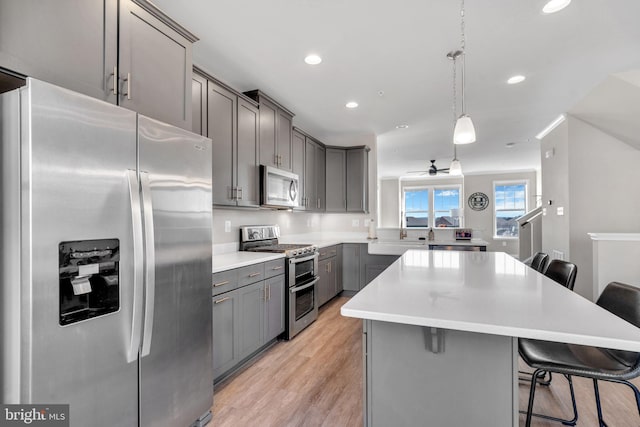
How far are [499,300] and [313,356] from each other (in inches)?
73.0

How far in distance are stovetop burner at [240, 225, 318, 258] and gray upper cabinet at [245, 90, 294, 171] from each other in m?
0.75

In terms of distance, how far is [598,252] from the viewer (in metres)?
3.69

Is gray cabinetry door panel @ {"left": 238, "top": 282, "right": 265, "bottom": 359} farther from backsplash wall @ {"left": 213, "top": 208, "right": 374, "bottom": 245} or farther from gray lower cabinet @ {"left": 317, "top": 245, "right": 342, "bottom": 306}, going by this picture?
gray lower cabinet @ {"left": 317, "top": 245, "right": 342, "bottom": 306}

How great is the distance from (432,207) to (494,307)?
29.9ft

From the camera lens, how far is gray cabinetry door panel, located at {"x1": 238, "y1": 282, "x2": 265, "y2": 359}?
2.38m

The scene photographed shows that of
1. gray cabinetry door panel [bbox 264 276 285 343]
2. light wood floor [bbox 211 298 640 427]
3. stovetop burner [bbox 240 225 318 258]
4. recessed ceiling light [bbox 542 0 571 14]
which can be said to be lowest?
light wood floor [bbox 211 298 640 427]

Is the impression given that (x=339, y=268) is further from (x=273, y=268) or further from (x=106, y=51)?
(x=106, y=51)

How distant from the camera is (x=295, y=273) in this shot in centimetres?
312

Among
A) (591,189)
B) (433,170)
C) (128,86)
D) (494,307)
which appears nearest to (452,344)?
(494,307)

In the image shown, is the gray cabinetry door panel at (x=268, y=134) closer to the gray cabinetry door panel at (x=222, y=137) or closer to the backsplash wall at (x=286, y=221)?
the gray cabinetry door panel at (x=222, y=137)

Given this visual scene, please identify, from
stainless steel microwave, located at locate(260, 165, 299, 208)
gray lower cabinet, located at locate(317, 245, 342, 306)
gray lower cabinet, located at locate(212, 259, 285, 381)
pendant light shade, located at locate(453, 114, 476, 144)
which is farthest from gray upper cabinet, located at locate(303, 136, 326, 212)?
pendant light shade, located at locate(453, 114, 476, 144)

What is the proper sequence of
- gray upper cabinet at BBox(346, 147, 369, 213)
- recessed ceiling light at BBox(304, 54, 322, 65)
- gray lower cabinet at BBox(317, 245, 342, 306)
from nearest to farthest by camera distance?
recessed ceiling light at BBox(304, 54, 322, 65) → gray lower cabinet at BBox(317, 245, 342, 306) → gray upper cabinet at BBox(346, 147, 369, 213)

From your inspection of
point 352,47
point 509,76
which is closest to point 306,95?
point 352,47

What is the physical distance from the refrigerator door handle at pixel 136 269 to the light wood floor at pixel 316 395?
2.81ft
